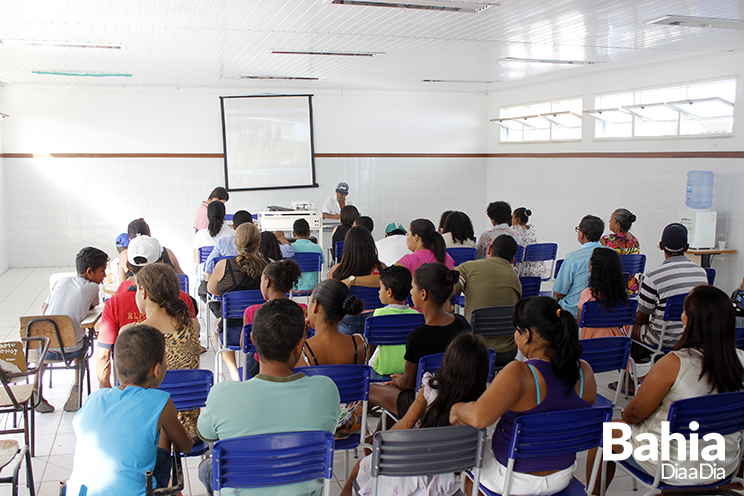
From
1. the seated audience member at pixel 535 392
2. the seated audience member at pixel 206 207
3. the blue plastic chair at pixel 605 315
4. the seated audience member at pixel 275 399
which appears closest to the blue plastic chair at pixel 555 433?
the seated audience member at pixel 535 392

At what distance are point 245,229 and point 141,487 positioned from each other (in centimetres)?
255

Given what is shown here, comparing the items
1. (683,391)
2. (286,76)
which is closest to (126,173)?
(286,76)

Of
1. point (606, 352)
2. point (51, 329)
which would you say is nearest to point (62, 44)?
point (51, 329)

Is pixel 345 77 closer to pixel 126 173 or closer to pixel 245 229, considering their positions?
pixel 126 173

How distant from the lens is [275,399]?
A: 2.01 m

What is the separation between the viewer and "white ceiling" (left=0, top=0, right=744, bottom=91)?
4254mm

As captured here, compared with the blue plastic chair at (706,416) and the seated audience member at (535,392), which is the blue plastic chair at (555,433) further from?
the blue plastic chair at (706,416)

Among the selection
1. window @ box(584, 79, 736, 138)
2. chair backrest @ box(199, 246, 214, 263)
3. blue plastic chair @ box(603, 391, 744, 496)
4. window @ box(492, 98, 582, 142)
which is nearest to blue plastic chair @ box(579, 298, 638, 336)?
blue plastic chair @ box(603, 391, 744, 496)

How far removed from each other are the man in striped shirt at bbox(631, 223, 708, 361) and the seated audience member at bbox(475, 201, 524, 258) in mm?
1780

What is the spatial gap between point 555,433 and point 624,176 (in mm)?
6172

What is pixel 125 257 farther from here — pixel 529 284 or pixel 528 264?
pixel 528 264

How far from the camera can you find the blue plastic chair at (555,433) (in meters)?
2.09

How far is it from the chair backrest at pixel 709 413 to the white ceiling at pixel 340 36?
2.92 metres

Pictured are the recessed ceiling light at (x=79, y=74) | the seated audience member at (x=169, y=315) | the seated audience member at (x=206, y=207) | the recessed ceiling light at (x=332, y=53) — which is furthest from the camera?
the recessed ceiling light at (x=79, y=74)
